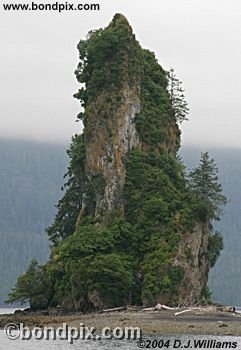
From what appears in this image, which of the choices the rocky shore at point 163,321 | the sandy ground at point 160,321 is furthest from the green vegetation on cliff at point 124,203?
the sandy ground at point 160,321

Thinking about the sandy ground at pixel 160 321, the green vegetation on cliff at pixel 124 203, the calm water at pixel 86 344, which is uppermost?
the green vegetation on cliff at pixel 124 203

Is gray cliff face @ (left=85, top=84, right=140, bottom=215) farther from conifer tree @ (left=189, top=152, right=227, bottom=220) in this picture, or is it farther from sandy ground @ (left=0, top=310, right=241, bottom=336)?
sandy ground @ (left=0, top=310, right=241, bottom=336)

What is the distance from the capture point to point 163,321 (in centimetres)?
7362

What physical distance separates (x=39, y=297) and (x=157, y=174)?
1842cm

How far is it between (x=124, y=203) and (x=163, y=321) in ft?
98.3

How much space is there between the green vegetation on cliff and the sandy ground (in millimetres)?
9173

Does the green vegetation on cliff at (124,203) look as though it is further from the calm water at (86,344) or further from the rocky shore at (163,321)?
the calm water at (86,344)

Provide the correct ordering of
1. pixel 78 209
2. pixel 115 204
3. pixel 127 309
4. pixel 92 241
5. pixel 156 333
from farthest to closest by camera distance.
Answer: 1. pixel 78 209
2. pixel 115 204
3. pixel 92 241
4. pixel 127 309
5. pixel 156 333

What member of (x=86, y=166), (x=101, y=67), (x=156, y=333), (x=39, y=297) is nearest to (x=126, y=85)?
(x=101, y=67)

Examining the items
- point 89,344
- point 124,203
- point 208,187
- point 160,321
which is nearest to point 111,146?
point 124,203

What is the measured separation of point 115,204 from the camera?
334 ft

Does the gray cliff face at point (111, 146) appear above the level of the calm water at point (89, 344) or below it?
above

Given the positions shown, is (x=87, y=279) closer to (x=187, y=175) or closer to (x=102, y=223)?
(x=102, y=223)

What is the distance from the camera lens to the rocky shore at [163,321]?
66.9 m
